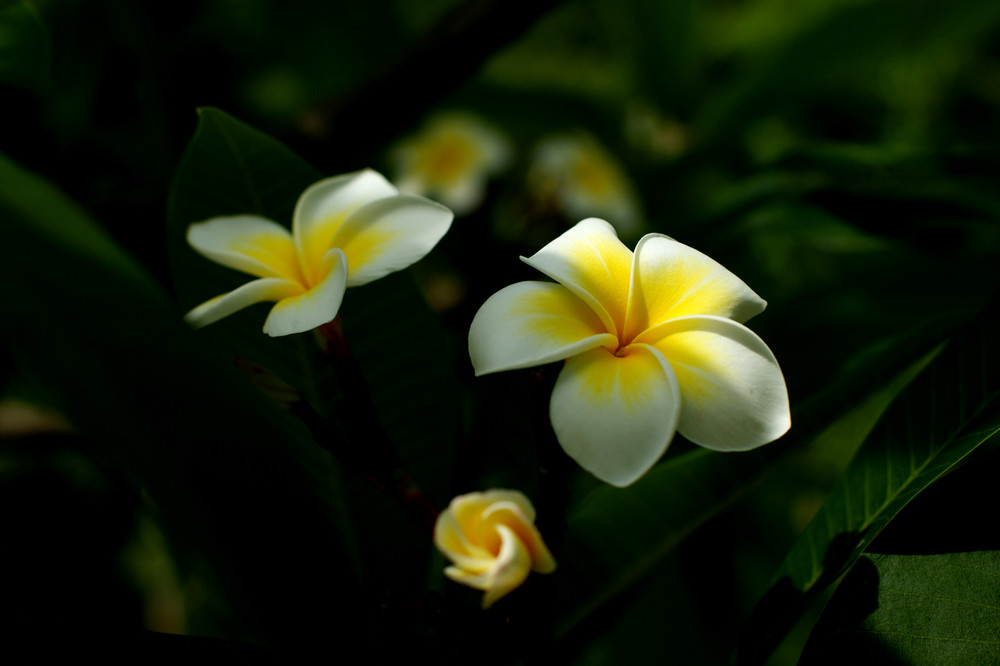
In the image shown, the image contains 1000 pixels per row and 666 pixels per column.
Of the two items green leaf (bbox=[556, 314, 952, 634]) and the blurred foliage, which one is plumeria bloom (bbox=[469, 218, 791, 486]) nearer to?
the blurred foliage

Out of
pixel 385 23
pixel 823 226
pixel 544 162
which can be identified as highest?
pixel 385 23

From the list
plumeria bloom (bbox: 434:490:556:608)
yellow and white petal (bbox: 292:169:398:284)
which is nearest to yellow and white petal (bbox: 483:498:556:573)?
plumeria bloom (bbox: 434:490:556:608)

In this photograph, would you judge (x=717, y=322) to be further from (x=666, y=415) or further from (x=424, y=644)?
(x=424, y=644)

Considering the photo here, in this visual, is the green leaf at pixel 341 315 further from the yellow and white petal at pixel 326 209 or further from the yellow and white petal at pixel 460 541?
the yellow and white petal at pixel 460 541

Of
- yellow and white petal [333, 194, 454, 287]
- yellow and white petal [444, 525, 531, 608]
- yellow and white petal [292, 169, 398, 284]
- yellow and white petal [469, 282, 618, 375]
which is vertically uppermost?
yellow and white petal [292, 169, 398, 284]

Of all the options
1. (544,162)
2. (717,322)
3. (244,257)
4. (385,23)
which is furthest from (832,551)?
(385,23)

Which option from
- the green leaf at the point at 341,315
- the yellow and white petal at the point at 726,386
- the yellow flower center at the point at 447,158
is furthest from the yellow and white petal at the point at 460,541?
the yellow flower center at the point at 447,158

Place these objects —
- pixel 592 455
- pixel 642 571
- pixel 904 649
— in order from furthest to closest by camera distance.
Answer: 1. pixel 642 571
2. pixel 904 649
3. pixel 592 455
